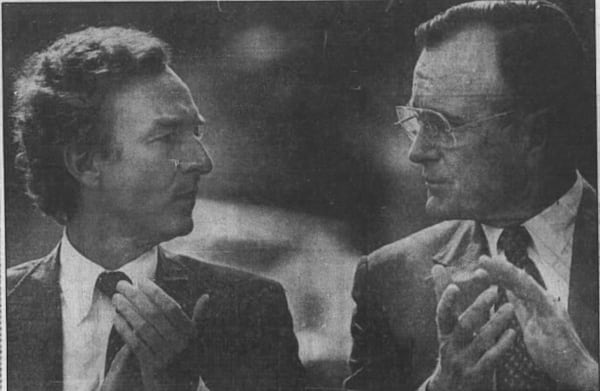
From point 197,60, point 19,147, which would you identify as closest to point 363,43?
point 197,60

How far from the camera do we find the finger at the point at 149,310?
15.1ft

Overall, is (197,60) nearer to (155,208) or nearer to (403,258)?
(155,208)

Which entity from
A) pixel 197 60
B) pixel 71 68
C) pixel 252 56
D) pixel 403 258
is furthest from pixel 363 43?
pixel 71 68

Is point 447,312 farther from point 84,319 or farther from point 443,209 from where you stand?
point 84,319

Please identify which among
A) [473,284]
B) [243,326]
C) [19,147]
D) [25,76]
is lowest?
[243,326]

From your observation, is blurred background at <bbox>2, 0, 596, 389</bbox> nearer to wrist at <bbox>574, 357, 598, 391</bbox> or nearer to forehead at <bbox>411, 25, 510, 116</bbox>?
forehead at <bbox>411, 25, 510, 116</bbox>

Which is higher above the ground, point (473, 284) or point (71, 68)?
point (71, 68)

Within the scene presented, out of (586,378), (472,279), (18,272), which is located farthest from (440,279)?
(18,272)

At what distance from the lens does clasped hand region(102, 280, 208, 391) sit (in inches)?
181

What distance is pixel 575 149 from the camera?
4707 mm

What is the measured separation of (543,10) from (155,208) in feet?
8.00

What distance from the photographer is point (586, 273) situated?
4680 millimetres

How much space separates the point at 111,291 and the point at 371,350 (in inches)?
58.5

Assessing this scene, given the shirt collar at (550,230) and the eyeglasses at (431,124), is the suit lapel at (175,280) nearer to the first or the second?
the eyeglasses at (431,124)
